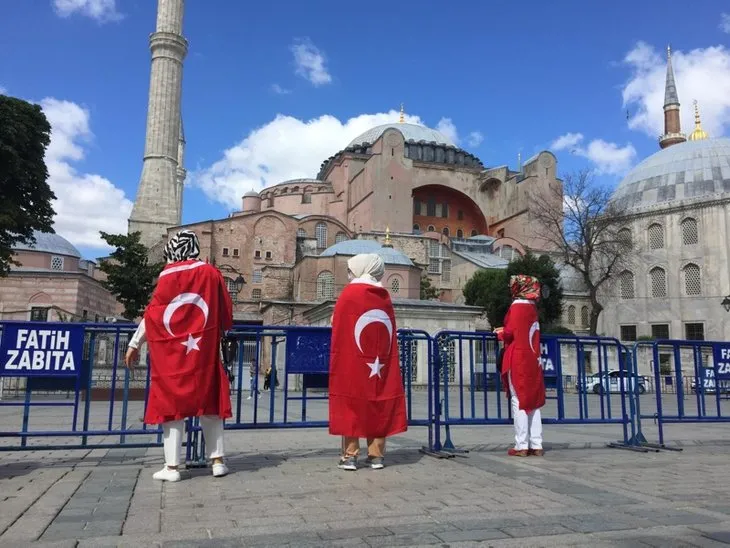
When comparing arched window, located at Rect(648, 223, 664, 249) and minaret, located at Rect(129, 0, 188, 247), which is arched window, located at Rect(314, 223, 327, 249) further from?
arched window, located at Rect(648, 223, 664, 249)

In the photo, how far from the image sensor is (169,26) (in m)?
45.6

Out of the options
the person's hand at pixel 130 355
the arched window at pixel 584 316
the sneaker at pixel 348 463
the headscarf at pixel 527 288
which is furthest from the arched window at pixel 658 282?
the person's hand at pixel 130 355

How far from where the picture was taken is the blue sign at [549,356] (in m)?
6.57

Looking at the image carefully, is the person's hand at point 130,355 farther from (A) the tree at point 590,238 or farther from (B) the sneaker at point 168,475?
(A) the tree at point 590,238

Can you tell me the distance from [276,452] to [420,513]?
2.91 meters

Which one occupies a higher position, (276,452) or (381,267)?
(381,267)

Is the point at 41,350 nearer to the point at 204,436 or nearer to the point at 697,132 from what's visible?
the point at 204,436

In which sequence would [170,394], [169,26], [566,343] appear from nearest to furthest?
[170,394] → [566,343] → [169,26]

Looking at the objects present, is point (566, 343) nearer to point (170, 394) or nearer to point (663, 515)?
point (663, 515)

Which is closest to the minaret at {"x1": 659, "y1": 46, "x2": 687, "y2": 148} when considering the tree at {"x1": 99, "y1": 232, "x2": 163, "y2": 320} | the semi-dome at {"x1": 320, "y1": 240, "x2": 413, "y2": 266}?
the semi-dome at {"x1": 320, "y1": 240, "x2": 413, "y2": 266}

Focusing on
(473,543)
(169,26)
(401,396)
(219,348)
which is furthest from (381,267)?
(169,26)

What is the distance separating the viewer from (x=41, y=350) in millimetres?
5145

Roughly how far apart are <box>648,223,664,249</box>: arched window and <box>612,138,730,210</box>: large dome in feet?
5.00

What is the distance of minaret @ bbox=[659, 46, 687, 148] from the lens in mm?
56906
